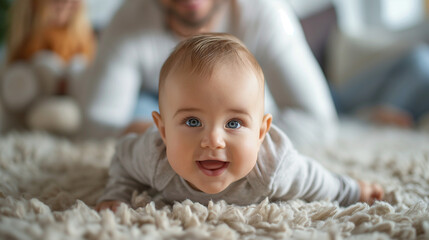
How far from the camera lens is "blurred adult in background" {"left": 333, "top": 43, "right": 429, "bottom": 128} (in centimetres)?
156

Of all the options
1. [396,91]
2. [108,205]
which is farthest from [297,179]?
[396,91]

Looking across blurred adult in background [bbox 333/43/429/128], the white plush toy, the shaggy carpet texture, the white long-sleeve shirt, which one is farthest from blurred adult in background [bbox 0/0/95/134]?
blurred adult in background [bbox 333/43/429/128]

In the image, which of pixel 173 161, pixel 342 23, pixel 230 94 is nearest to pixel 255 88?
pixel 230 94

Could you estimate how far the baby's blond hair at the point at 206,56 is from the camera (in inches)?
22.6

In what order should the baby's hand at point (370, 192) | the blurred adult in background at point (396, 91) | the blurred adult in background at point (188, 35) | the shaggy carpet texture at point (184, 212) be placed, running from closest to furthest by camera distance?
1. the shaggy carpet texture at point (184, 212)
2. the baby's hand at point (370, 192)
3. the blurred adult in background at point (188, 35)
4. the blurred adult in background at point (396, 91)

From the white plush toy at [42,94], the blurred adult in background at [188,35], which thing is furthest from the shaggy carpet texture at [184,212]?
the white plush toy at [42,94]

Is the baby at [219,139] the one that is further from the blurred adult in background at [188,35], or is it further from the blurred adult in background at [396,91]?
the blurred adult in background at [396,91]

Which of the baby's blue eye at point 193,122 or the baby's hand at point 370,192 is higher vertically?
the baby's blue eye at point 193,122

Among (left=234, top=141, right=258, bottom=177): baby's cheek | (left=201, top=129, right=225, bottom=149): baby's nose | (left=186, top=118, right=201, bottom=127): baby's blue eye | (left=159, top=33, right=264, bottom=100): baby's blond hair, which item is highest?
(left=159, top=33, right=264, bottom=100): baby's blond hair

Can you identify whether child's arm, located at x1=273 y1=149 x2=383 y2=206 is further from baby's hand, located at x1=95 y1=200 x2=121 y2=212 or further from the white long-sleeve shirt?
baby's hand, located at x1=95 y1=200 x2=121 y2=212

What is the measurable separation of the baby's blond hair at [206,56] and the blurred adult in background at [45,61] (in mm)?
934

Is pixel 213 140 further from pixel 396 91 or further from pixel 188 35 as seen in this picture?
pixel 396 91

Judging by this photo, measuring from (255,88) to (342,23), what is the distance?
2.18 meters

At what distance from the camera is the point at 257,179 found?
2.17ft
